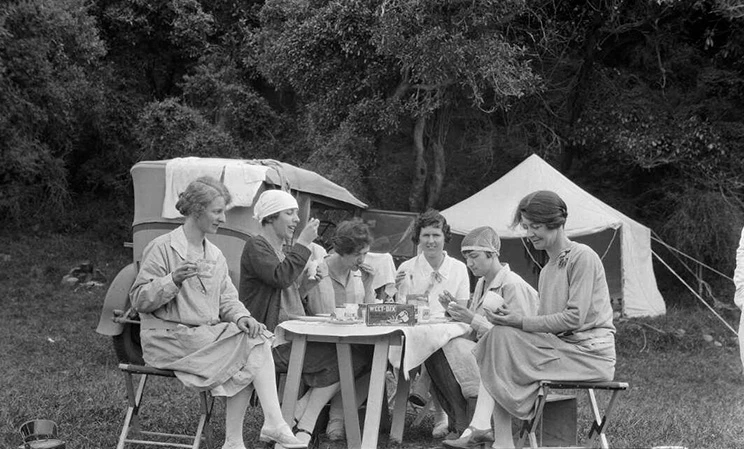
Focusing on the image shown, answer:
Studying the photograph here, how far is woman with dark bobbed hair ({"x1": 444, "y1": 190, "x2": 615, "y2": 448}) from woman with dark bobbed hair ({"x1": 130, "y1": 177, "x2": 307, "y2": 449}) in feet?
3.45

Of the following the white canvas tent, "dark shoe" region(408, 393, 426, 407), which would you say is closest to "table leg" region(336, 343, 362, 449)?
"dark shoe" region(408, 393, 426, 407)

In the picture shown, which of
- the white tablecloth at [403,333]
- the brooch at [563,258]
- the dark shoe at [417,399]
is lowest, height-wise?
the dark shoe at [417,399]

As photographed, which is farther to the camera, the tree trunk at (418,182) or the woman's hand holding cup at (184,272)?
the tree trunk at (418,182)

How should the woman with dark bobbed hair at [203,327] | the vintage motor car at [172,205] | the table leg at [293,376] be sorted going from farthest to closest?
1. the vintage motor car at [172,205]
2. the table leg at [293,376]
3. the woman with dark bobbed hair at [203,327]

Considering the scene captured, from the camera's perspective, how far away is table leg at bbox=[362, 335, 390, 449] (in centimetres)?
511

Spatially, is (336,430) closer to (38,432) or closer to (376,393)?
(376,393)

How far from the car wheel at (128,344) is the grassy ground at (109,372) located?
0.14 m

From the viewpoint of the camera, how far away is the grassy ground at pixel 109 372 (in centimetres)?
574

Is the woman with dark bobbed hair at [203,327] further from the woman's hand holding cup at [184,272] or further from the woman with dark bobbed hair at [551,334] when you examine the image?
the woman with dark bobbed hair at [551,334]

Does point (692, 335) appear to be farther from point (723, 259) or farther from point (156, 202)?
point (156, 202)

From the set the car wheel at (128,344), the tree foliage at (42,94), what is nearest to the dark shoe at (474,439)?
the car wheel at (128,344)

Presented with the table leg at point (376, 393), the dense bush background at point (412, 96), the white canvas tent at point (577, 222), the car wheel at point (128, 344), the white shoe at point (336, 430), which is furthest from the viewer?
the dense bush background at point (412, 96)

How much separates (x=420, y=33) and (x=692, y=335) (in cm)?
432

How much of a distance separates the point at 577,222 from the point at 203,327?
23.5ft
